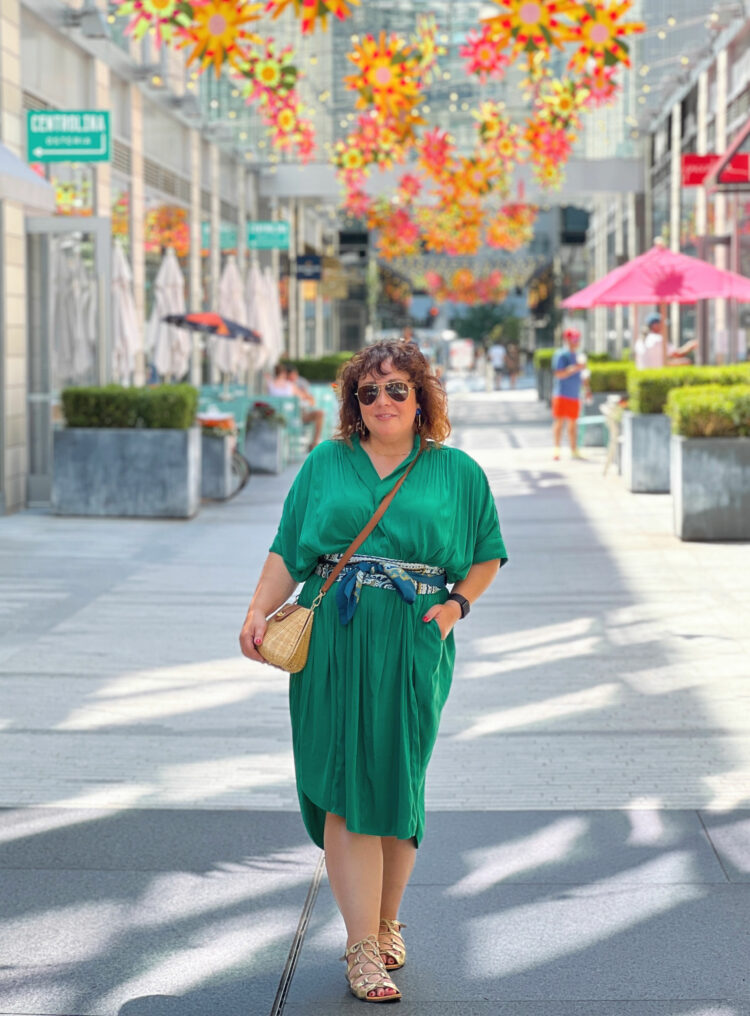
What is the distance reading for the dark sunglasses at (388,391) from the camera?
4.01 m

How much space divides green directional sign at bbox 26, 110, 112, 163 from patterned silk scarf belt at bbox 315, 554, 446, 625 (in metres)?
11.3

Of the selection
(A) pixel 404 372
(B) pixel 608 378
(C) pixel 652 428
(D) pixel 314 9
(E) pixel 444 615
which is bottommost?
(E) pixel 444 615

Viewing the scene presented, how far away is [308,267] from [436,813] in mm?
30460

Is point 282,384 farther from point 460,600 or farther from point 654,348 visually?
point 460,600

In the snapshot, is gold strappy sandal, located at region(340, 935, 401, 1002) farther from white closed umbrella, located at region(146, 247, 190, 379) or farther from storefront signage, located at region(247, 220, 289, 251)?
storefront signage, located at region(247, 220, 289, 251)

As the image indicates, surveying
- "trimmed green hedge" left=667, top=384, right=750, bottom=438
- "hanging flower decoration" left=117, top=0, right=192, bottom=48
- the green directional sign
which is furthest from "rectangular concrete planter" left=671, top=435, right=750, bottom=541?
the green directional sign

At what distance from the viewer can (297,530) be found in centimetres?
412

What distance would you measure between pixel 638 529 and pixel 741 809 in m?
8.19

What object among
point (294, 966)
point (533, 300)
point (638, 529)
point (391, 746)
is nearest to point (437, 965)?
point (294, 966)

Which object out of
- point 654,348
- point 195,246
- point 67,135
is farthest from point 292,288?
point 67,135

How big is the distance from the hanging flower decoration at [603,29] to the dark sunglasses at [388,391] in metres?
6.98

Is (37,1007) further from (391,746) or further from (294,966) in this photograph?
(391,746)

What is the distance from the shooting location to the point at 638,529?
13555 mm

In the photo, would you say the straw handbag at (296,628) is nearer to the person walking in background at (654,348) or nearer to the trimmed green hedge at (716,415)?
the trimmed green hedge at (716,415)
